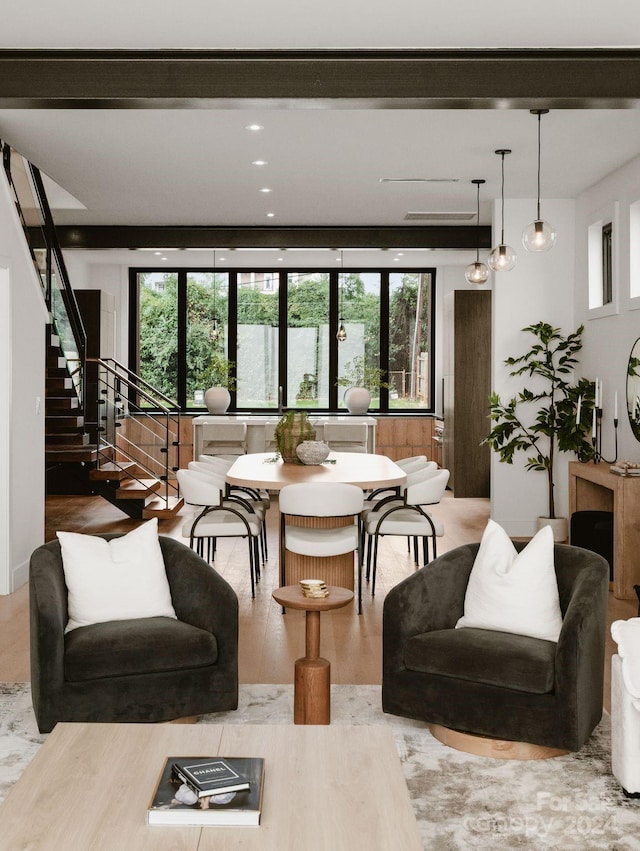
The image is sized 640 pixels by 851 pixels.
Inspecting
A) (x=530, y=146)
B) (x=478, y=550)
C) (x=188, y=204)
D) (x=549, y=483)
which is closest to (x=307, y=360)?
(x=188, y=204)

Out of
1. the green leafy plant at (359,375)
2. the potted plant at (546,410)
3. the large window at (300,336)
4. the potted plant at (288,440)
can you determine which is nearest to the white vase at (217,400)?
the large window at (300,336)

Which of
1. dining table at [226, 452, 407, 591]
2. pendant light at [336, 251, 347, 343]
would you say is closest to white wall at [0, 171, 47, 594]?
dining table at [226, 452, 407, 591]

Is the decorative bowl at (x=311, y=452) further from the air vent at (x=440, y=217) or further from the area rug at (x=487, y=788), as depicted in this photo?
the air vent at (x=440, y=217)

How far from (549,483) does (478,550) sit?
4582 millimetres

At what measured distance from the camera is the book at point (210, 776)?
90.5 inches

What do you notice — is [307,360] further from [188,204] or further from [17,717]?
[17,717]

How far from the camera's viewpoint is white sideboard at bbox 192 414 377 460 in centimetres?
1142

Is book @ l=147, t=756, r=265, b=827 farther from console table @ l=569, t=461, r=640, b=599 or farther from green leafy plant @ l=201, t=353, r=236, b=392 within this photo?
green leafy plant @ l=201, t=353, r=236, b=392

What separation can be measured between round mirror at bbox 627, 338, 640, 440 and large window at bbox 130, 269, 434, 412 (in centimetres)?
685

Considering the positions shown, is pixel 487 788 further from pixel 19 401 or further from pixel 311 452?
pixel 19 401

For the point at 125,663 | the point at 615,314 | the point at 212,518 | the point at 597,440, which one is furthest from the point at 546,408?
the point at 125,663

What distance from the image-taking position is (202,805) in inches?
88.4

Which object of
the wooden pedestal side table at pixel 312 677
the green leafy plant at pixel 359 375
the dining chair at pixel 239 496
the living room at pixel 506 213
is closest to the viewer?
the wooden pedestal side table at pixel 312 677

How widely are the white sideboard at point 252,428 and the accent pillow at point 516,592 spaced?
24.6 feet
